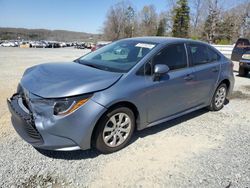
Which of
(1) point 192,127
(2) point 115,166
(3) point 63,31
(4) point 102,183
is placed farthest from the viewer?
(3) point 63,31

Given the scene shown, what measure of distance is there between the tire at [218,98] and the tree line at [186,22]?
42.9 meters

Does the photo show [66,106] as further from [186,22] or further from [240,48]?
[186,22]

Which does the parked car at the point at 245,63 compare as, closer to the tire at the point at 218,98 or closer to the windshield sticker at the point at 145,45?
the tire at the point at 218,98

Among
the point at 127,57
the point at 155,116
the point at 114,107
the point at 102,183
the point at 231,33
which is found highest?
the point at 231,33

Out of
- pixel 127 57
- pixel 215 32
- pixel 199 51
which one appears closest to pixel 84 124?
pixel 127 57

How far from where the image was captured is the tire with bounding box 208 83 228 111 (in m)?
5.21

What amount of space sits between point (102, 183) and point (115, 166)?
368mm

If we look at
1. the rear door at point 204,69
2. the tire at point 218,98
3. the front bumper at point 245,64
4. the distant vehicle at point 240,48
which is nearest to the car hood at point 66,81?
the rear door at point 204,69

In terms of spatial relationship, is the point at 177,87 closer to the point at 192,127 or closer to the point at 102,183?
the point at 192,127

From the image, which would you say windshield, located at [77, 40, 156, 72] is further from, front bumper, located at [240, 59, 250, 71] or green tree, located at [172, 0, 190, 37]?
green tree, located at [172, 0, 190, 37]

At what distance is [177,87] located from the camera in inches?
158

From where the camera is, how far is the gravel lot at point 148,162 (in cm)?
284

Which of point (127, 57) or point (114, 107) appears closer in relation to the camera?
point (114, 107)

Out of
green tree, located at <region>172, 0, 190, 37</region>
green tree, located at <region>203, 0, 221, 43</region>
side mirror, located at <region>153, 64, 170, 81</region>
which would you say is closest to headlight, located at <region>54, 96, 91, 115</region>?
side mirror, located at <region>153, 64, 170, 81</region>
